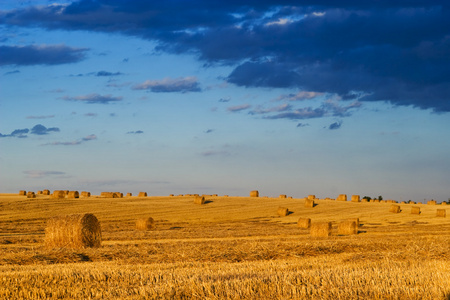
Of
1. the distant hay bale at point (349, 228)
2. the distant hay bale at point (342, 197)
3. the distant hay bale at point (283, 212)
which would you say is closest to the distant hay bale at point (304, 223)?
the distant hay bale at point (349, 228)

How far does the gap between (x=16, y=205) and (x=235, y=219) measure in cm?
1737

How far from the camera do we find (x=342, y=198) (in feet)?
200

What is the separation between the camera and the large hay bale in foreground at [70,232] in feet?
75.2

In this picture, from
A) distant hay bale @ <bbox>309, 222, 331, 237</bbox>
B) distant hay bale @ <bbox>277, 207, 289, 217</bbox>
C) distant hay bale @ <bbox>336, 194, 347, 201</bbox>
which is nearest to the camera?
distant hay bale @ <bbox>309, 222, 331, 237</bbox>

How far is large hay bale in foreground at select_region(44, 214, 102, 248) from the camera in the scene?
2292 centimetres

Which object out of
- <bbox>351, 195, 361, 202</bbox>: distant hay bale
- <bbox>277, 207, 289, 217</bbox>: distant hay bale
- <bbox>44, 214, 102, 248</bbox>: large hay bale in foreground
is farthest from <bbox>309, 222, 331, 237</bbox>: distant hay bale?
<bbox>351, 195, 361, 202</bbox>: distant hay bale

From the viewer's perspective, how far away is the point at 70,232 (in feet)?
75.5

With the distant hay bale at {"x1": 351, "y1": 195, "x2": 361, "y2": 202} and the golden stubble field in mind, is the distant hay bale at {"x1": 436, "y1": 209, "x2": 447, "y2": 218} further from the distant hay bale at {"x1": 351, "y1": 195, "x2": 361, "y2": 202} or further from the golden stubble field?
the golden stubble field

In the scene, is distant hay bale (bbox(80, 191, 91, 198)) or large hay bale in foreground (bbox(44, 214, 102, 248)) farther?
distant hay bale (bbox(80, 191, 91, 198))

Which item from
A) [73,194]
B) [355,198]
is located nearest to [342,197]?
[355,198]

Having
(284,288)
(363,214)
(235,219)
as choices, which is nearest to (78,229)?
(284,288)

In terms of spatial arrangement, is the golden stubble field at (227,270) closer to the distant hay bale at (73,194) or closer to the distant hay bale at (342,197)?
the distant hay bale at (73,194)

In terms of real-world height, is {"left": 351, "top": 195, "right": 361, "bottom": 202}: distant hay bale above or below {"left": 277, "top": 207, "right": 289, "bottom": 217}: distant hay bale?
above

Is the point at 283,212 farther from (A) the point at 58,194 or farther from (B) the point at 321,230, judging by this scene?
(A) the point at 58,194
